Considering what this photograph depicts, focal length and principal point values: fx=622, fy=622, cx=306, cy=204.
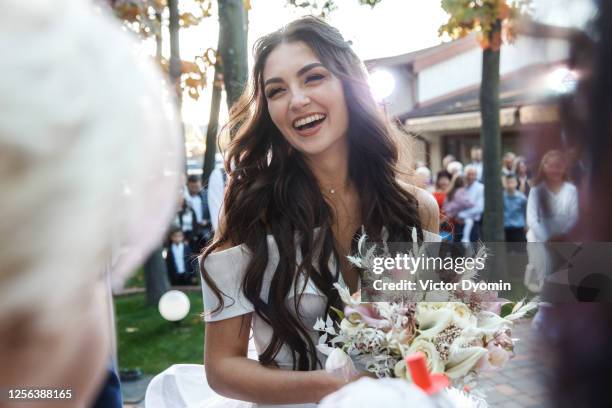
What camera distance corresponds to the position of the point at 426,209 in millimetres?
2324

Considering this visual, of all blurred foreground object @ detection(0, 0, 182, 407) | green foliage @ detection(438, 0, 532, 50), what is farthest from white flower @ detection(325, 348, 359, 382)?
green foliage @ detection(438, 0, 532, 50)

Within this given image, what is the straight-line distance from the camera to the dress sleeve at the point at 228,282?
6.58ft

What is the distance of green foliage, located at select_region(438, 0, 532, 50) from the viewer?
561 cm

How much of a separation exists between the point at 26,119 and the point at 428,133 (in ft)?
63.0

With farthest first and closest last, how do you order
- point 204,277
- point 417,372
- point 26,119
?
point 204,277
point 417,372
point 26,119

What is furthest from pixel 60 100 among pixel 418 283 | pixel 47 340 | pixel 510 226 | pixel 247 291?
pixel 510 226

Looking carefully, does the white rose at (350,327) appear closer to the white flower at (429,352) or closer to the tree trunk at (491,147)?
the white flower at (429,352)

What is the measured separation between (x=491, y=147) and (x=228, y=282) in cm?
611

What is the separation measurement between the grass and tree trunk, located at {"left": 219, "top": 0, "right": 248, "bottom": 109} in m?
2.27

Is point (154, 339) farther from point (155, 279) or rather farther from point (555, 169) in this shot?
point (555, 169)

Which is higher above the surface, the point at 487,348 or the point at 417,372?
the point at 417,372

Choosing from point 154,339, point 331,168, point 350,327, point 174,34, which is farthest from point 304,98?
point 174,34

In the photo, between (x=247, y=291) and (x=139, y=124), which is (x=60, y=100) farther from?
(x=247, y=291)

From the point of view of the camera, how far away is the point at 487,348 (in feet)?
5.03
